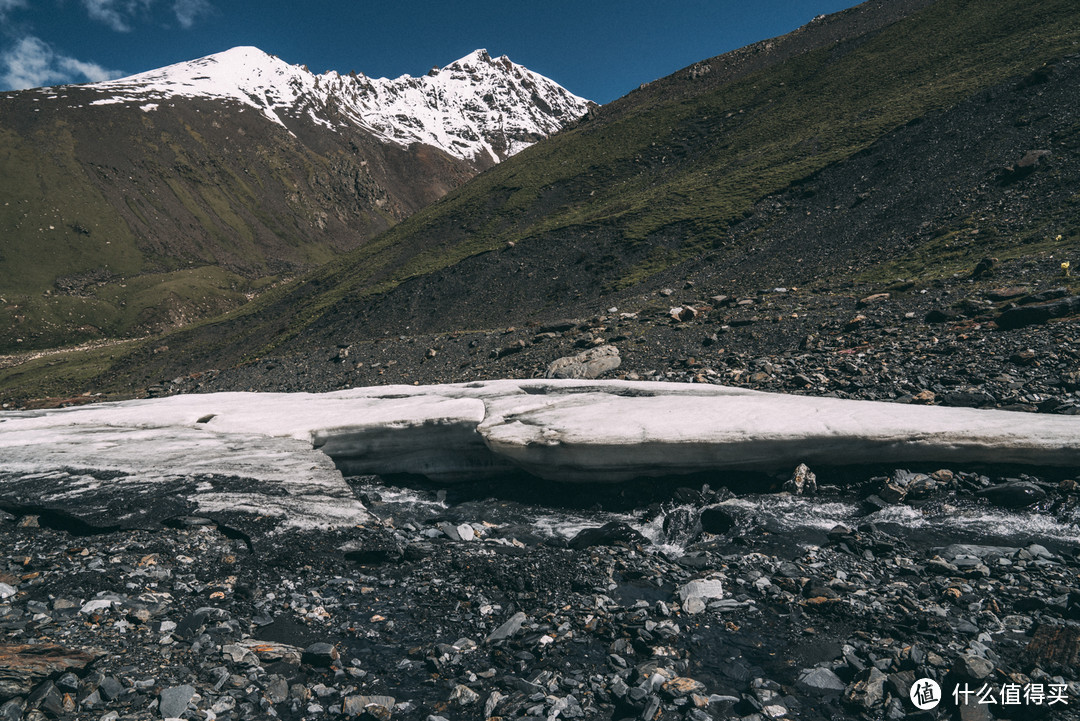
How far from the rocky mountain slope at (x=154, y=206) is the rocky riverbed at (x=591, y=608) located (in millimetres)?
87668

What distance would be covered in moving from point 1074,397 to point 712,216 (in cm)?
2696

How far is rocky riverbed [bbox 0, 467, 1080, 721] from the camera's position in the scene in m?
5.43

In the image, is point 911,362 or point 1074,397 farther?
point 911,362

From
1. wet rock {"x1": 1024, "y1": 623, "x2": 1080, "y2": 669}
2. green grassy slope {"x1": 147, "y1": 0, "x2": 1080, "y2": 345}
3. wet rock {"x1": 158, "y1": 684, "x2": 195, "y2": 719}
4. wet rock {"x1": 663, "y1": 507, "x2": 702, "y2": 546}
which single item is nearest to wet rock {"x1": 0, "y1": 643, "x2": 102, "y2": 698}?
wet rock {"x1": 158, "y1": 684, "x2": 195, "y2": 719}

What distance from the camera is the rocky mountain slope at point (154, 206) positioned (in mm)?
82062

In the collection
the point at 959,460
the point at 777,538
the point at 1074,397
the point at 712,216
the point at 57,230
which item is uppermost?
the point at 57,230

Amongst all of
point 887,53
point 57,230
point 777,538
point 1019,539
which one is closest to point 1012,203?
point 1019,539

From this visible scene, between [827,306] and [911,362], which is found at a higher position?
[827,306]

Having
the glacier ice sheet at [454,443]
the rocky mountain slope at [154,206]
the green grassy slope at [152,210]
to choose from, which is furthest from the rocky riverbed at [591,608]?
the rocky mountain slope at [154,206]

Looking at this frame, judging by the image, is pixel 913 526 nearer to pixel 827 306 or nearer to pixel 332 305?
pixel 827 306

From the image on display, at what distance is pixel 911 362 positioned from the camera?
13484mm

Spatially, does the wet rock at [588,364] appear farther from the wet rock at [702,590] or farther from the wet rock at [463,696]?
the wet rock at [463,696]

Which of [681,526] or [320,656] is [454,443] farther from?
[320,656]

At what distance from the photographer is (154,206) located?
408 feet
